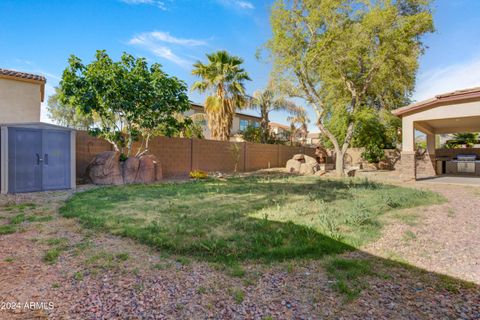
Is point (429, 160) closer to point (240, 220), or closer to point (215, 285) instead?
point (240, 220)

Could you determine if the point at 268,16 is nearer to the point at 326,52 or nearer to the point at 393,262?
the point at 326,52

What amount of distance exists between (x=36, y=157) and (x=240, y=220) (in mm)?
7336

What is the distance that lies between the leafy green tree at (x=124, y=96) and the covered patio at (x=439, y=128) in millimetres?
10350

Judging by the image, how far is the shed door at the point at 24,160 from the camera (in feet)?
25.9

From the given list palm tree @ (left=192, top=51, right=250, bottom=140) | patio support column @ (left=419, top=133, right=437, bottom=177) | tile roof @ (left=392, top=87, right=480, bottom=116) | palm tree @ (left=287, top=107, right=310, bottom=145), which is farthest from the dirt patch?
palm tree @ (left=287, top=107, right=310, bottom=145)

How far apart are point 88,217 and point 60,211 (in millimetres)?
1139

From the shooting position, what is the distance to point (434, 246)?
3857 millimetres

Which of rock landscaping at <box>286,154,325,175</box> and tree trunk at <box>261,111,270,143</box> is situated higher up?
tree trunk at <box>261,111,270,143</box>

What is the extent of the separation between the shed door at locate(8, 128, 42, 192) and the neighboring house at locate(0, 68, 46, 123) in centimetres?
462

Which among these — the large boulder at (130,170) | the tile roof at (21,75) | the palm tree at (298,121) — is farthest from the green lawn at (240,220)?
the palm tree at (298,121)

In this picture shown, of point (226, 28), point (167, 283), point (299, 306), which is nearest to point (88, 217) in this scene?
point (167, 283)

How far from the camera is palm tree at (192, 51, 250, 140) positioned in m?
17.0

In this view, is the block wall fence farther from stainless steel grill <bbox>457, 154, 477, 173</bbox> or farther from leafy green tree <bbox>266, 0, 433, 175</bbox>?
stainless steel grill <bbox>457, 154, 477, 173</bbox>

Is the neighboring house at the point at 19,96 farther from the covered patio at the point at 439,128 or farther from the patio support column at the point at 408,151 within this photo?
the patio support column at the point at 408,151
